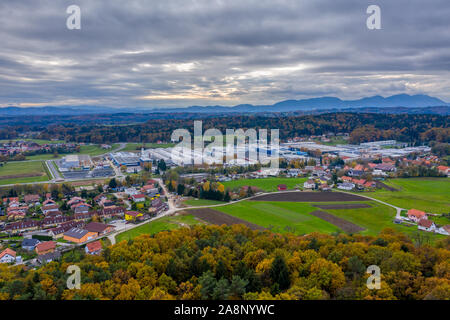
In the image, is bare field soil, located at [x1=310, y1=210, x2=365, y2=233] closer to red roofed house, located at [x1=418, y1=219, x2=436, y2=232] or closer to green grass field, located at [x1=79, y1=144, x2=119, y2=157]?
red roofed house, located at [x1=418, y1=219, x2=436, y2=232]

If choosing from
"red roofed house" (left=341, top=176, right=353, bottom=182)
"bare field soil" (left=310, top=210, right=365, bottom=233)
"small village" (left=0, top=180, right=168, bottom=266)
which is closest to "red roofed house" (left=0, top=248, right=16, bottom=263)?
"small village" (left=0, top=180, right=168, bottom=266)

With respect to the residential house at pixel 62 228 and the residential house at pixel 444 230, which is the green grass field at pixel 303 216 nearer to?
the residential house at pixel 444 230

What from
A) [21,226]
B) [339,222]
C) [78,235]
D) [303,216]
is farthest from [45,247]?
[339,222]

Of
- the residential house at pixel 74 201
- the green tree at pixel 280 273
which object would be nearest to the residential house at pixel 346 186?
the green tree at pixel 280 273

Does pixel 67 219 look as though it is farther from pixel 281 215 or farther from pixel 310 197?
pixel 310 197
